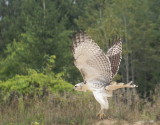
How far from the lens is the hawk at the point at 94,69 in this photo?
8742 millimetres

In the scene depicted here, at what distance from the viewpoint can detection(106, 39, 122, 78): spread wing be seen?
967 cm

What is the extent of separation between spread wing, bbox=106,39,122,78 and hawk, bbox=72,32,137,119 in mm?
444

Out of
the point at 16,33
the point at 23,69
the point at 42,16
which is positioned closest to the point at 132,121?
the point at 23,69

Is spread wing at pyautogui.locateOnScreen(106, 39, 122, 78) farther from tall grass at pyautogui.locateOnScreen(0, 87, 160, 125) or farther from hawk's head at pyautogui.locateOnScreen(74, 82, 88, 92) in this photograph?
hawk's head at pyautogui.locateOnScreen(74, 82, 88, 92)

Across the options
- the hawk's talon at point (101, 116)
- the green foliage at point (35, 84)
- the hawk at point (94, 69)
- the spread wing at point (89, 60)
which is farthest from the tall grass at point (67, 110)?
the green foliage at point (35, 84)

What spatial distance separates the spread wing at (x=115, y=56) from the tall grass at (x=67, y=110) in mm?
628

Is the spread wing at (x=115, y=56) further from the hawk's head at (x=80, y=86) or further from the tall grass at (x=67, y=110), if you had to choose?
the hawk's head at (x=80, y=86)

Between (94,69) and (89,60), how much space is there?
0.23 m

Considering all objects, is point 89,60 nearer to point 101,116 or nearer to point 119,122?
point 101,116

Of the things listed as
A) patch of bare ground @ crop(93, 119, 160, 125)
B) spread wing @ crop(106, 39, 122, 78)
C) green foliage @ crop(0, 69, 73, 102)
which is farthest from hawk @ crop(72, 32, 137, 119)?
green foliage @ crop(0, 69, 73, 102)

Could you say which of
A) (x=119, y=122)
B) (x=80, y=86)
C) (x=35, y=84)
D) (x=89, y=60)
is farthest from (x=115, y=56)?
(x=35, y=84)

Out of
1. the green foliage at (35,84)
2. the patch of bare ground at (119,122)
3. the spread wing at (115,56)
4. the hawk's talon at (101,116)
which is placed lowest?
the patch of bare ground at (119,122)

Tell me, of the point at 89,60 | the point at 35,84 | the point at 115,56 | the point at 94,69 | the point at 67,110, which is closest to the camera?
the point at 89,60

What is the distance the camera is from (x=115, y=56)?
9.97m
